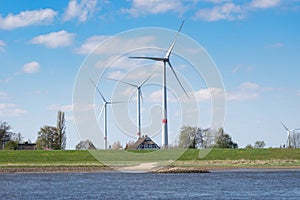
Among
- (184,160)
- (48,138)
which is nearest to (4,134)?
(48,138)

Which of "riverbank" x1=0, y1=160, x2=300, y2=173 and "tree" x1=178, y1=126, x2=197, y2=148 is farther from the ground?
"tree" x1=178, y1=126, x2=197, y2=148

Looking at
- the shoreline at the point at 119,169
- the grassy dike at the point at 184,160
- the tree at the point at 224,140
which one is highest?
the tree at the point at 224,140

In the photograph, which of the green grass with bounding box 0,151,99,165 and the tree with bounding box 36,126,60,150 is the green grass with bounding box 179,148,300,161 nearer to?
the green grass with bounding box 0,151,99,165

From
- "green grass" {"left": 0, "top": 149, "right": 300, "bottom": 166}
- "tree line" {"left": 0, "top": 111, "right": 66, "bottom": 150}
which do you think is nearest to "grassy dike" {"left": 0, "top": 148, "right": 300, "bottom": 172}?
"green grass" {"left": 0, "top": 149, "right": 300, "bottom": 166}

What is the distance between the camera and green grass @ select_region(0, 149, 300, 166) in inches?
4035

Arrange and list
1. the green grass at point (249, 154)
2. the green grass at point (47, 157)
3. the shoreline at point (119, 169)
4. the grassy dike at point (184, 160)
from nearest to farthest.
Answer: the shoreline at point (119, 169) → the grassy dike at point (184, 160) → the green grass at point (47, 157) → the green grass at point (249, 154)

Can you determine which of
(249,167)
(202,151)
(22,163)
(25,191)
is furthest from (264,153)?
(25,191)

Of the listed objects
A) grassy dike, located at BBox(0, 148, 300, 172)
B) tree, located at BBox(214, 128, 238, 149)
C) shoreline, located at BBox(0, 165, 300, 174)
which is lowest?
shoreline, located at BBox(0, 165, 300, 174)

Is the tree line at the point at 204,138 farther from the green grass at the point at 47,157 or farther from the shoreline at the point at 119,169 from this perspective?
the shoreline at the point at 119,169

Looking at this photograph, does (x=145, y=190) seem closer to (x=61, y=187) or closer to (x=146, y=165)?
(x=61, y=187)

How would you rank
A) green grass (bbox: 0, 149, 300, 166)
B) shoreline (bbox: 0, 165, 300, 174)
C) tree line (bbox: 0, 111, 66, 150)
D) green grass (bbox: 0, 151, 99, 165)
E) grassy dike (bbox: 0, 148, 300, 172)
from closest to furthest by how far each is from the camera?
shoreline (bbox: 0, 165, 300, 174) → grassy dike (bbox: 0, 148, 300, 172) → green grass (bbox: 0, 149, 300, 166) → green grass (bbox: 0, 151, 99, 165) → tree line (bbox: 0, 111, 66, 150)

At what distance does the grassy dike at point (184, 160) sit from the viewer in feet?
300

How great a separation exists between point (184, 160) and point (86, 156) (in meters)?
18.4

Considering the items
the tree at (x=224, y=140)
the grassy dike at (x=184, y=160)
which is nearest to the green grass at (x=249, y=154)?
the grassy dike at (x=184, y=160)
